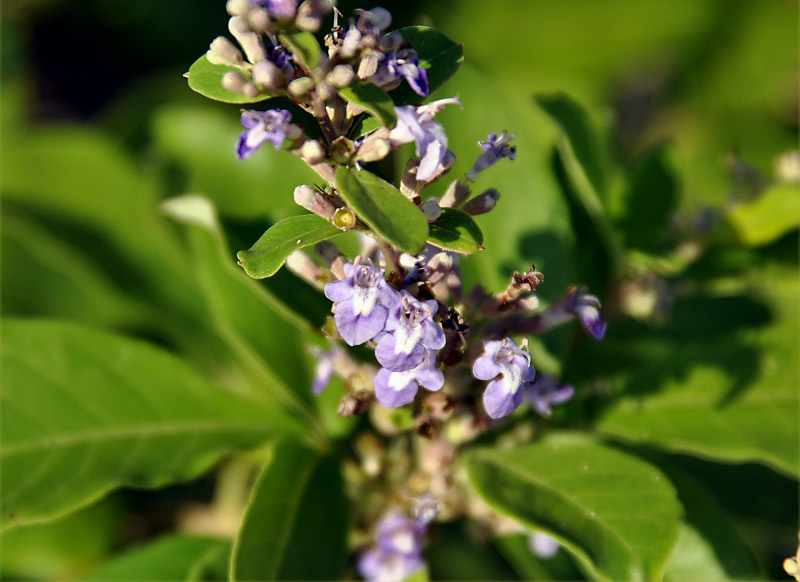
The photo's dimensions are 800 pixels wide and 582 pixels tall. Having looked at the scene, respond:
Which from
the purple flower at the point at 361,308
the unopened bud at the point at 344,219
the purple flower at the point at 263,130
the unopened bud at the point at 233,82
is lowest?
the purple flower at the point at 361,308

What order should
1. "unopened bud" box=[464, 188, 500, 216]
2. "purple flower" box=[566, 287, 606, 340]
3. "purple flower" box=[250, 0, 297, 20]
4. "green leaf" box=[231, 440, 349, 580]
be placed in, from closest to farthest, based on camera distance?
"purple flower" box=[250, 0, 297, 20] → "unopened bud" box=[464, 188, 500, 216] → "purple flower" box=[566, 287, 606, 340] → "green leaf" box=[231, 440, 349, 580]

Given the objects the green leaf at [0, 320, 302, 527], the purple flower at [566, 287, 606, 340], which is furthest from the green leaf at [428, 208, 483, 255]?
the green leaf at [0, 320, 302, 527]

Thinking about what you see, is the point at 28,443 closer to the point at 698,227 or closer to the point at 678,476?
the point at 678,476

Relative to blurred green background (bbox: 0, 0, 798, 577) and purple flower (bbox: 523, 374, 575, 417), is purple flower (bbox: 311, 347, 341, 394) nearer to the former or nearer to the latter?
blurred green background (bbox: 0, 0, 798, 577)

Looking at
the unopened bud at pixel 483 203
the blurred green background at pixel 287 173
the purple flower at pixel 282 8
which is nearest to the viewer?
the purple flower at pixel 282 8

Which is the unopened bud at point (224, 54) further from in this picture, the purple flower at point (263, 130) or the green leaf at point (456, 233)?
the green leaf at point (456, 233)

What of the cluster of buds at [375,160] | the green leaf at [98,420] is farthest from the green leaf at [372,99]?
the green leaf at [98,420]
